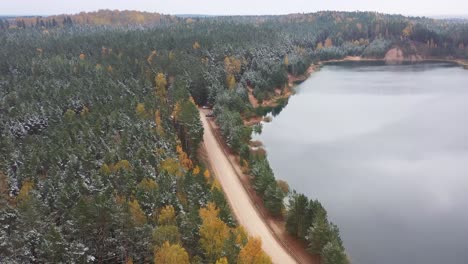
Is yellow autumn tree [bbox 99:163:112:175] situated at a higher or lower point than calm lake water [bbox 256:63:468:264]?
higher

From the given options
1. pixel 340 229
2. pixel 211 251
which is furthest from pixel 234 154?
pixel 211 251

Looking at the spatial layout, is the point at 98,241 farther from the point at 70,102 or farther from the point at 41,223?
the point at 70,102

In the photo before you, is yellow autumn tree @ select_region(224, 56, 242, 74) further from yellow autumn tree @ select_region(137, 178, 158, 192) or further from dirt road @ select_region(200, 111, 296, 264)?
yellow autumn tree @ select_region(137, 178, 158, 192)

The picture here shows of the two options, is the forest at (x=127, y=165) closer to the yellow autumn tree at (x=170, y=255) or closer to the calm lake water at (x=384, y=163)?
the yellow autumn tree at (x=170, y=255)

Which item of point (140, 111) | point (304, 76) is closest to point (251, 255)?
point (140, 111)

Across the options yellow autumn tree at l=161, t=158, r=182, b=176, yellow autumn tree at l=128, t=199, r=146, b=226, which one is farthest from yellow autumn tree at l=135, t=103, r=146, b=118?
yellow autumn tree at l=128, t=199, r=146, b=226
